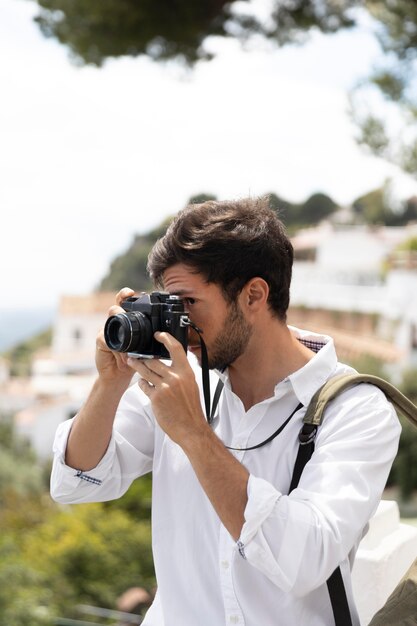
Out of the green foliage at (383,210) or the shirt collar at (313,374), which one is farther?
the green foliage at (383,210)

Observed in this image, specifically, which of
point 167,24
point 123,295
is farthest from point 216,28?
point 123,295

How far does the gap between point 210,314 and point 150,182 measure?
105 ft

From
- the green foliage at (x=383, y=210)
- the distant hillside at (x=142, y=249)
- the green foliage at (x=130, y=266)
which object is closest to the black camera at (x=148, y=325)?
the green foliage at (x=383, y=210)

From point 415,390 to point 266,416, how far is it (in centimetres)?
1286

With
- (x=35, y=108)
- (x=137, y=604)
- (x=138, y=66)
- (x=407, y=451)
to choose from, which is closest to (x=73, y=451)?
(x=137, y=604)

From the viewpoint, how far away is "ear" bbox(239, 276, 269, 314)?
1008 millimetres

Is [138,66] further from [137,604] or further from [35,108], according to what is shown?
[137,604]

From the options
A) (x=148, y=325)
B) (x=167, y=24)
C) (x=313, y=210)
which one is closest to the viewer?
(x=148, y=325)

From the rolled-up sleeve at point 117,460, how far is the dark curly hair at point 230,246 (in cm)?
19

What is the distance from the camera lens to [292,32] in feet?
43.0

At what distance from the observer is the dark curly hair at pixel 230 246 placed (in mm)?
992

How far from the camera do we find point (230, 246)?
1.00 m

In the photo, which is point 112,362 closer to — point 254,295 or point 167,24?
point 254,295

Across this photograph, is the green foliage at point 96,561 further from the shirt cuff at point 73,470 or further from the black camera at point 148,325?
the black camera at point 148,325
